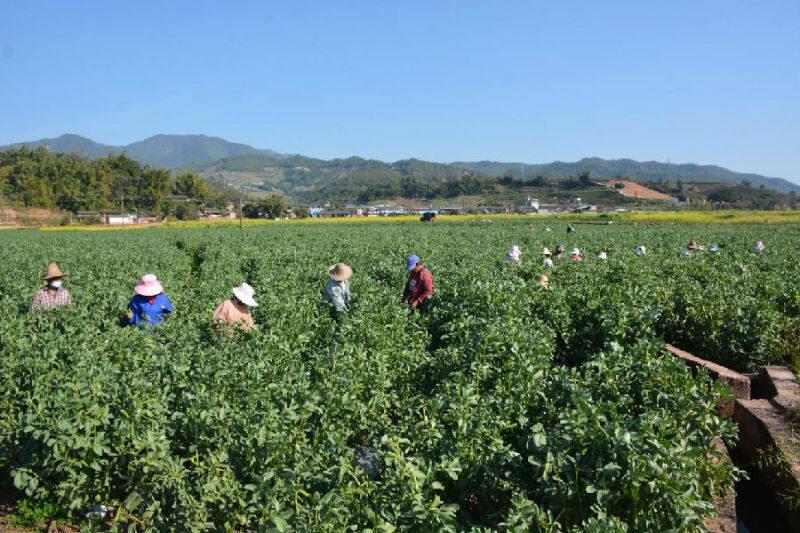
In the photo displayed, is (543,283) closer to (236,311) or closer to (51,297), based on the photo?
(236,311)

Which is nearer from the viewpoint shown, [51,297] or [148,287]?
[148,287]

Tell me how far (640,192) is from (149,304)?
153 metres

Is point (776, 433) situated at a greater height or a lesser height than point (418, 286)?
lesser

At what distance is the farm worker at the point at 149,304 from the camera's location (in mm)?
9602

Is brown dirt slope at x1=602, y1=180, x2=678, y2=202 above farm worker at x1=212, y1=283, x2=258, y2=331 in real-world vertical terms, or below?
above

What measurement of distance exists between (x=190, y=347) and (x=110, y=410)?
1.23 m

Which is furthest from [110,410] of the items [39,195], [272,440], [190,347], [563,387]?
[39,195]

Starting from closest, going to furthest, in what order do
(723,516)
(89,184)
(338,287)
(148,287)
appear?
(723,516), (148,287), (338,287), (89,184)

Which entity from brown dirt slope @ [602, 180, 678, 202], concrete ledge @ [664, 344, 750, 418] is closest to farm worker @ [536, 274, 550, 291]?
concrete ledge @ [664, 344, 750, 418]

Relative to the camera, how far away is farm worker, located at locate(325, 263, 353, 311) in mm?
11344

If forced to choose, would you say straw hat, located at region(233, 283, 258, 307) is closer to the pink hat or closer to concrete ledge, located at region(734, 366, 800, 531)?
the pink hat

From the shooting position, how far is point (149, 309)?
9703 millimetres

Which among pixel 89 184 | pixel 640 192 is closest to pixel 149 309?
pixel 89 184

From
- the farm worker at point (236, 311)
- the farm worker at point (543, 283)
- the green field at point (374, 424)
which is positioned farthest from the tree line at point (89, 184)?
the green field at point (374, 424)
